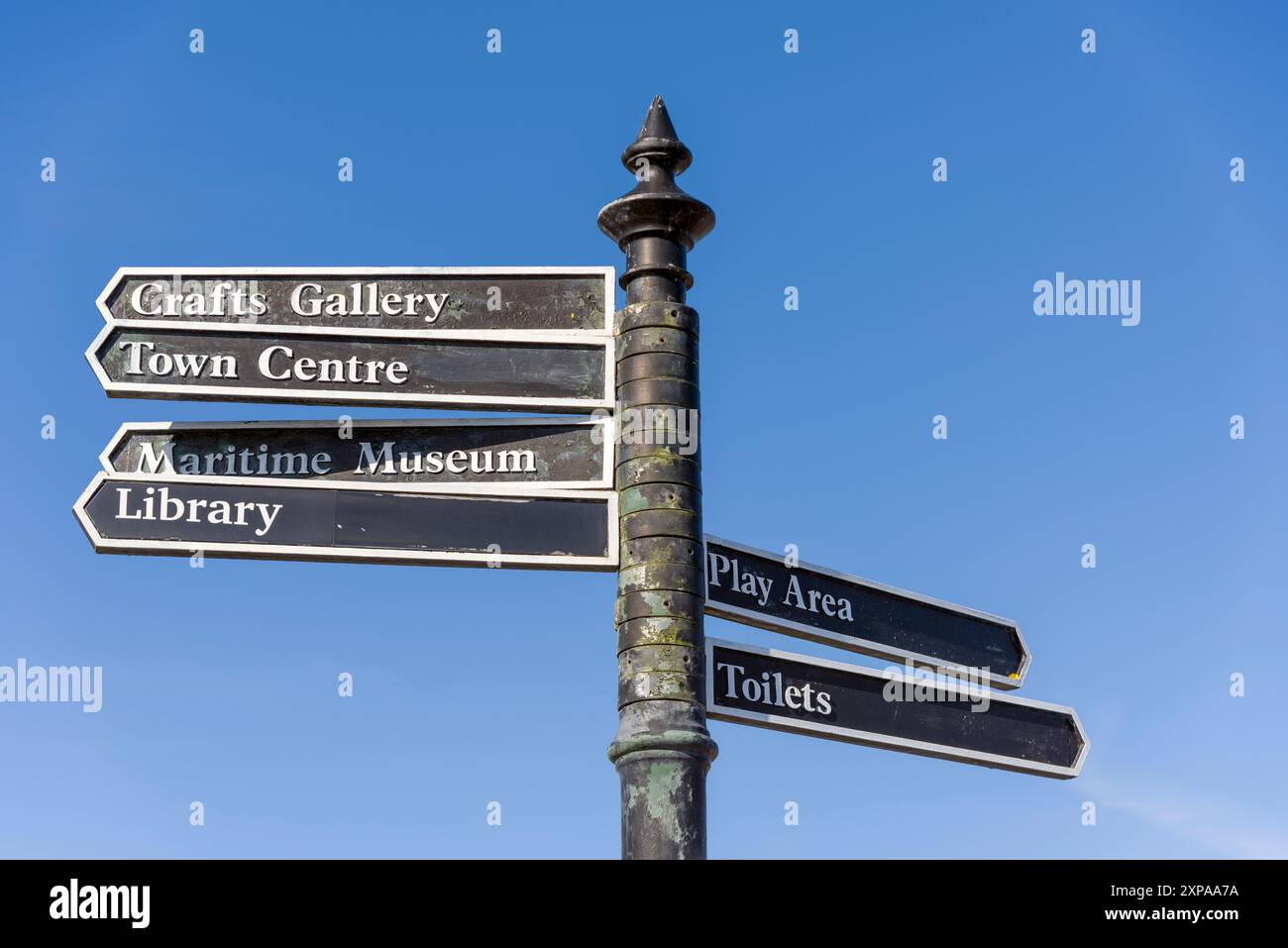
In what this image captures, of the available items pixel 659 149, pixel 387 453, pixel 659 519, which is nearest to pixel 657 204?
pixel 659 149

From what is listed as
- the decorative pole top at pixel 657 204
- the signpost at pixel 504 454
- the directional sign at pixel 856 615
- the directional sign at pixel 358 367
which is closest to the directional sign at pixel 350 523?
the signpost at pixel 504 454

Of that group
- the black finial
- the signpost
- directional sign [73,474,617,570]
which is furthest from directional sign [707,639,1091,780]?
the black finial

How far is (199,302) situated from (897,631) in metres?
2.72

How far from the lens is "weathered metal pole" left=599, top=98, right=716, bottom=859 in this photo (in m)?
5.10

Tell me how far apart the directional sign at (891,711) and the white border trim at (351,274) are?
1200 mm

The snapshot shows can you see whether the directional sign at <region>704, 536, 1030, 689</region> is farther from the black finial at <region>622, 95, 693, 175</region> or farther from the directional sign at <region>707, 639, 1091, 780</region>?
the black finial at <region>622, 95, 693, 175</region>

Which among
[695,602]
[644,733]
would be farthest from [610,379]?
[644,733]

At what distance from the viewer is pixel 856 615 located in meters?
6.16

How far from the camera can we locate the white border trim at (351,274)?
5508 millimetres

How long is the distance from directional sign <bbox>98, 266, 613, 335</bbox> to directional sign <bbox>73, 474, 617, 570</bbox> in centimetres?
57

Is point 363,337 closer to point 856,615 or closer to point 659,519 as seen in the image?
point 659,519

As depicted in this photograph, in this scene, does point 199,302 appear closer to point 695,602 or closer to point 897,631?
point 695,602

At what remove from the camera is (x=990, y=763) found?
6.16 metres
